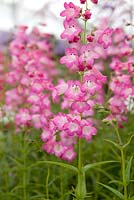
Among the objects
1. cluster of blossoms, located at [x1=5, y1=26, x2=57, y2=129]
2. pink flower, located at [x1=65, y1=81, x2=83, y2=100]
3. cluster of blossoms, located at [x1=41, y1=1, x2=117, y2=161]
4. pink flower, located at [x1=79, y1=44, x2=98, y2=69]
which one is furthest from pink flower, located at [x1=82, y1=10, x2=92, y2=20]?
cluster of blossoms, located at [x1=5, y1=26, x2=57, y2=129]

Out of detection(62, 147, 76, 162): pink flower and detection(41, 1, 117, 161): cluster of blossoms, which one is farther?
detection(62, 147, 76, 162): pink flower

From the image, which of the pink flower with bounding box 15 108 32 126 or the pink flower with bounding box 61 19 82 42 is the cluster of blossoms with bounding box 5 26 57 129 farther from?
the pink flower with bounding box 61 19 82 42

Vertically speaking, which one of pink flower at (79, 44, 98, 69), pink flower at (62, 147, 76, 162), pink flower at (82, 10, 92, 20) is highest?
pink flower at (82, 10, 92, 20)

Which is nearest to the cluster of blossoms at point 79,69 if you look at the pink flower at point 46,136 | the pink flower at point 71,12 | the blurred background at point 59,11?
the pink flower at point 71,12

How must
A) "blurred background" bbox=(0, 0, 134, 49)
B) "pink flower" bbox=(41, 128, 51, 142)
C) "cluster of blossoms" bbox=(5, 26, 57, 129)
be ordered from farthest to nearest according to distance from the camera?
"blurred background" bbox=(0, 0, 134, 49)
"cluster of blossoms" bbox=(5, 26, 57, 129)
"pink flower" bbox=(41, 128, 51, 142)

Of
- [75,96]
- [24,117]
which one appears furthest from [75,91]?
[24,117]

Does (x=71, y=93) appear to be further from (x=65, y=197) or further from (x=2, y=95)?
(x=2, y=95)

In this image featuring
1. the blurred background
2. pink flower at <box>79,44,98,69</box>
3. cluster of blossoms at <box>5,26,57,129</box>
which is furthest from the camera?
the blurred background

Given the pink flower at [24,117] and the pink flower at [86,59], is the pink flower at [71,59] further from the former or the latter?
the pink flower at [24,117]

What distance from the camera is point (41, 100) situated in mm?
2557

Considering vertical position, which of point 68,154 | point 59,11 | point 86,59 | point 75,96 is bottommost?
point 68,154

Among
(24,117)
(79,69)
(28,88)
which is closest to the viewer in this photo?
(79,69)

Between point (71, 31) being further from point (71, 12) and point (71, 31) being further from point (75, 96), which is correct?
point (75, 96)

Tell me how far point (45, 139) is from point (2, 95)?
3.51ft
